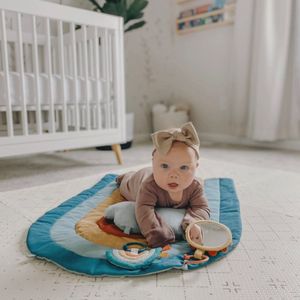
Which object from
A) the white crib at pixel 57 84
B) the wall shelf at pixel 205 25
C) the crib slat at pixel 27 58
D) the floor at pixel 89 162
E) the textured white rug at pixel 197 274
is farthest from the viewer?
the wall shelf at pixel 205 25

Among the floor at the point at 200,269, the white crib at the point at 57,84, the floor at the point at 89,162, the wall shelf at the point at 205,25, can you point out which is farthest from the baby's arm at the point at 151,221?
the wall shelf at the point at 205,25

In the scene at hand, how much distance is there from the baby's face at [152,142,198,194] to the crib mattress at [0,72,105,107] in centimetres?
98

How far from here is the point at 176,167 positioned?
852 millimetres

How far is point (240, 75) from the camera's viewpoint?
2441mm

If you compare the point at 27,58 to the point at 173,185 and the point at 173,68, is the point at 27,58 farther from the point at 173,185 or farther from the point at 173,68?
the point at 173,185

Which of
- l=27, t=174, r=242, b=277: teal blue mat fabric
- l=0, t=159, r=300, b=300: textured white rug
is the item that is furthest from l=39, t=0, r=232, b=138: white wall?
l=0, t=159, r=300, b=300: textured white rug

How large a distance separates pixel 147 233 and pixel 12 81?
110 cm

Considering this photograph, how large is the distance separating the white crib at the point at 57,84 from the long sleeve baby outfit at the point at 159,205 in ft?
2.91

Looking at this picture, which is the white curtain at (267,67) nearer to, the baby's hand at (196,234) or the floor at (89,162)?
the floor at (89,162)

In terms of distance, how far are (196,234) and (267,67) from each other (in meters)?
1.76

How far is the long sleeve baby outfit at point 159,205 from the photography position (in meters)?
0.82

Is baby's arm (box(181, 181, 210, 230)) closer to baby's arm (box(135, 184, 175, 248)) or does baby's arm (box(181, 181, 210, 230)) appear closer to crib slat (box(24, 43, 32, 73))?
→ baby's arm (box(135, 184, 175, 248))

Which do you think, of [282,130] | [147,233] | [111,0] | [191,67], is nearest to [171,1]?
[191,67]

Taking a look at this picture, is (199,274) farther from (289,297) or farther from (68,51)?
(68,51)
